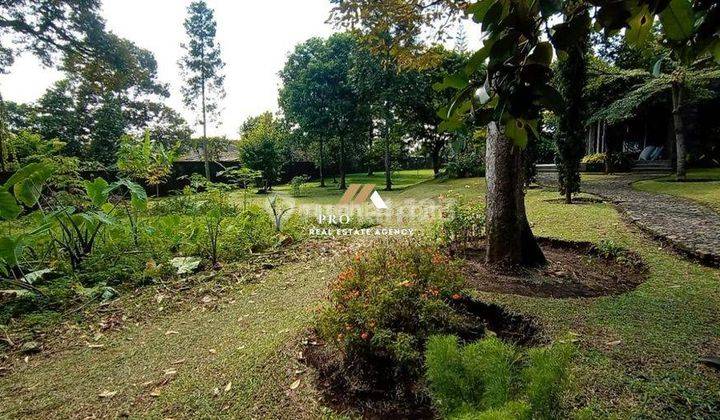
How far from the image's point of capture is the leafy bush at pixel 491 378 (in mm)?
1226

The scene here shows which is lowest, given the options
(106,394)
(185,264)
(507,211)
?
(106,394)

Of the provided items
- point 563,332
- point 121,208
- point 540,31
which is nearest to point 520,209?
point 563,332

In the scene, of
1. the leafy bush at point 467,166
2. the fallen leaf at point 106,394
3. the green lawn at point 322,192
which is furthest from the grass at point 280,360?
the leafy bush at point 467,166

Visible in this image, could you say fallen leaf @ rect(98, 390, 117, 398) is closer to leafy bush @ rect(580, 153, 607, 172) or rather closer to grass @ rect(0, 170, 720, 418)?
grass @ rect(0, 170, 720, 418)

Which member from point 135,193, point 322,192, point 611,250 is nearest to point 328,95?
point 322,192

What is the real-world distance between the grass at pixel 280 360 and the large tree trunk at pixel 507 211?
98 cm

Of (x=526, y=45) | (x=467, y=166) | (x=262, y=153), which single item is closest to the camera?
(x=526, y=45)

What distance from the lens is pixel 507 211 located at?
418cm

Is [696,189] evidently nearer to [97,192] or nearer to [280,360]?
[280,360]

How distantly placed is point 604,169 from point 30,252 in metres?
22.7

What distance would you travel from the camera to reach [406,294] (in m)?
2.53

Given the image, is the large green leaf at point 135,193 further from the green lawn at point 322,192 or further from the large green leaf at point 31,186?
the green lawn at point 322,192

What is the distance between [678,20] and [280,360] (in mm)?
2731

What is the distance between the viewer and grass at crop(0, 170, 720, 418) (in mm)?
1976
